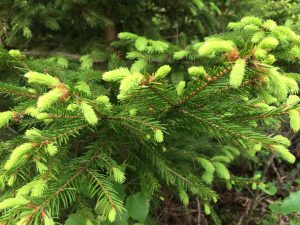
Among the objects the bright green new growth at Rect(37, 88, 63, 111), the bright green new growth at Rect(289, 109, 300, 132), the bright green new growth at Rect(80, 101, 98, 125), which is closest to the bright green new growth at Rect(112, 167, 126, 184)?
the bright green new growth at Rect(80, 101, 98, 125)

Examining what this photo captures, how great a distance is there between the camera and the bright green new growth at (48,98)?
3.80 feet

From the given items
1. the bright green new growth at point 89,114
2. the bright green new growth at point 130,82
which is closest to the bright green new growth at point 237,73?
the bright green new growth at point 130,82

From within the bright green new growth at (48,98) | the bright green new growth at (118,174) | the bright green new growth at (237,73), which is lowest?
the bright green new growth at (118,174)

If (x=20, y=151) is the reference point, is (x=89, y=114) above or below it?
above

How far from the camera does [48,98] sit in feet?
3.84

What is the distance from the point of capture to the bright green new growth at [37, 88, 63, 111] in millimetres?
1158

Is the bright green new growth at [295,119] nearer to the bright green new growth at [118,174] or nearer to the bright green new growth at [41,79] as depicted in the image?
the bright green new growth at [118,174]

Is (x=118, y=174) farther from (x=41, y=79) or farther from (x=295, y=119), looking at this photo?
(x=295, y=119)

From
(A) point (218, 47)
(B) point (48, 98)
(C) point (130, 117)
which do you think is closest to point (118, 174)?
(C) point (130, 117)

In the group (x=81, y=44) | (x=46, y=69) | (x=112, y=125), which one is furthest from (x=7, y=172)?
(x=81, y=44)

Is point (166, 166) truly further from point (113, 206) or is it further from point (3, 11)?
point (3, 11)

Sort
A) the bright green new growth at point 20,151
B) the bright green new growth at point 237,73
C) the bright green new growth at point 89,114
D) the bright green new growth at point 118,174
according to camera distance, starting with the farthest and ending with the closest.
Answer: the bright green new growth at point 118,174 < the bright green new growth at point 20,151 < the bright green new growth at point 89,114 < the bright green new growth at point 237,73

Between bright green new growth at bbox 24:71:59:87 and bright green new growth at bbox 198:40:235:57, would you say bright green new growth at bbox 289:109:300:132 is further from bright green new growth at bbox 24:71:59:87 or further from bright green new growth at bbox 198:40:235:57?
bright green new growth at bbox 24:71:59:87

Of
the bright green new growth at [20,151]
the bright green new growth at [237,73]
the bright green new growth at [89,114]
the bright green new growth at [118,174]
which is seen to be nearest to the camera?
the bright green new growth at [237,73]
